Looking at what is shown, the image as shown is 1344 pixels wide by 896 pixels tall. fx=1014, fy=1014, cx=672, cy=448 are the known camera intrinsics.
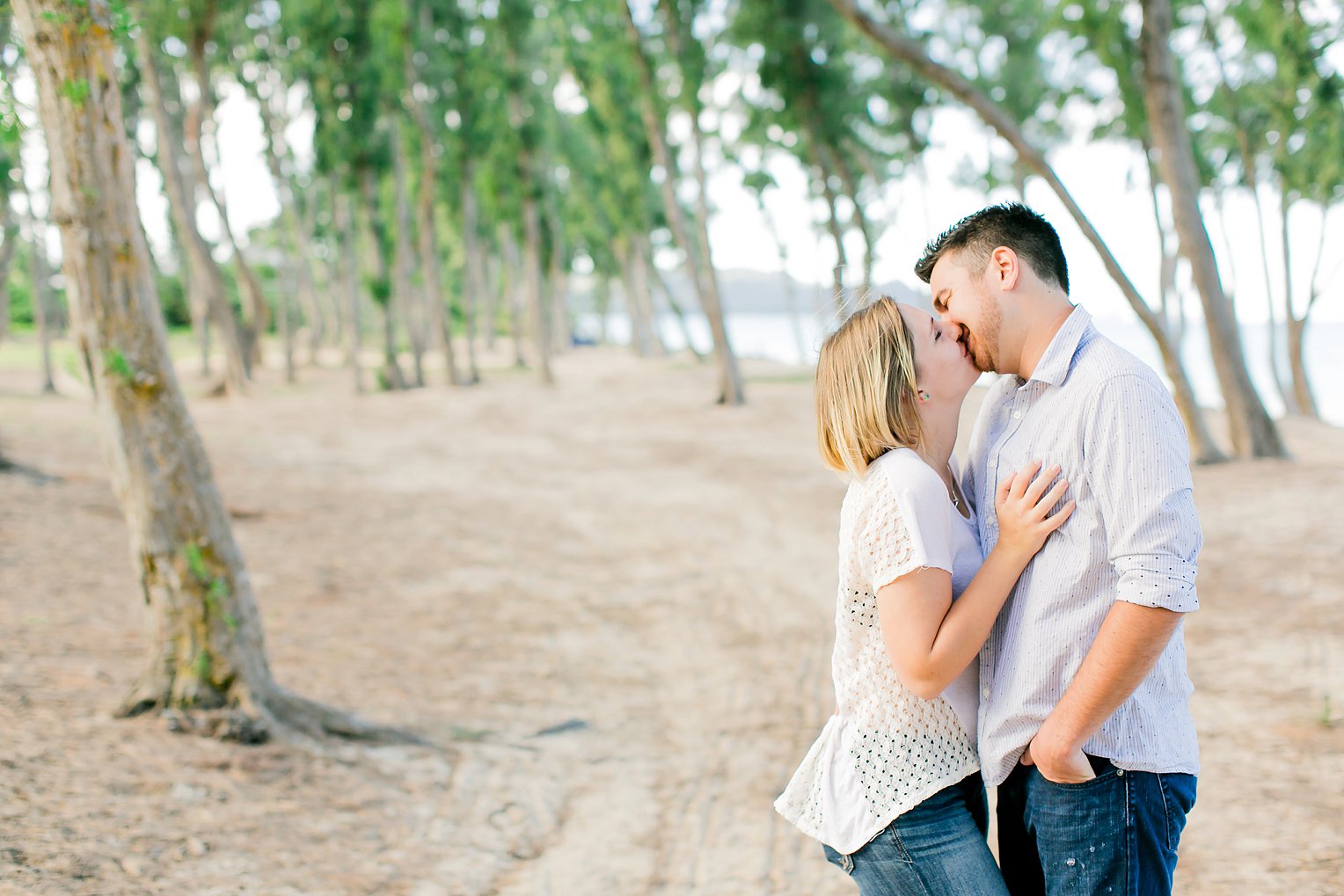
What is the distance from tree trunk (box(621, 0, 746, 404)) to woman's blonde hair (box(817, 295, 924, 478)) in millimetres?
19022

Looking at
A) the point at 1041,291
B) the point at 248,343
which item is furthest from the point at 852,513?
the point at 248,343

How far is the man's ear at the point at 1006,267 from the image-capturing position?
1979mm

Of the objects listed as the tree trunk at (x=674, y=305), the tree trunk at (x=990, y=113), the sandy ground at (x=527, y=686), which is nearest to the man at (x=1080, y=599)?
the sandy ground at (x=527, y=686)

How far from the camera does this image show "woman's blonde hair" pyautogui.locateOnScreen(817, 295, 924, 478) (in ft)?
6.45

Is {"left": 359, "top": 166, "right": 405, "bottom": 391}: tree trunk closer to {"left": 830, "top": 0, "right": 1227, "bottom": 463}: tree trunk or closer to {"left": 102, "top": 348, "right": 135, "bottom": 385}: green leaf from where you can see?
{"left": 830, "top": 0, "right": 1227, "bottom": 463}: tree trunk

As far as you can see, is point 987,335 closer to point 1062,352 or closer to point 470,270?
point 1062,352

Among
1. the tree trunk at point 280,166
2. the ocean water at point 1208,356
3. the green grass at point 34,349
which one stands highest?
the tree trunk at point 280,166

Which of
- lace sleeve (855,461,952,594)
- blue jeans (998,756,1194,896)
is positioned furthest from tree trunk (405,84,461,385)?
blue jeans (998,756,1194,896)

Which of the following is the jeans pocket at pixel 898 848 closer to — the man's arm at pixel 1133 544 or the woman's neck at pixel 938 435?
the man's arm at pixel 1133 544

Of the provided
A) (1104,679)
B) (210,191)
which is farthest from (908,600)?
(210,191)

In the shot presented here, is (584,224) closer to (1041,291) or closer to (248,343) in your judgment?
(248,343)

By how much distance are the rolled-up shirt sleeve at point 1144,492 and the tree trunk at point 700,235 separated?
63.2 feet

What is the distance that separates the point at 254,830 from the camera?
4.13 meters

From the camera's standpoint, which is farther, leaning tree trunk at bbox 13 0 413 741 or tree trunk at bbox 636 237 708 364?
tree trunk at bbox 636 237 708 364
